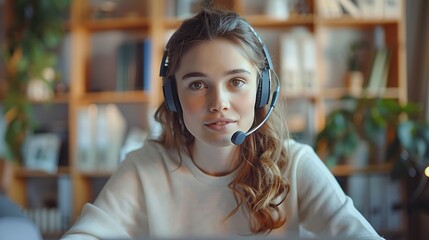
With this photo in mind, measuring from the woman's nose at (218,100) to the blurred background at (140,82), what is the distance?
1.63 m

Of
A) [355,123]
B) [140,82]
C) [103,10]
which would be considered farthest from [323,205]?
[103,10]

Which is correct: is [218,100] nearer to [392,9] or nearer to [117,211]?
[117,211]

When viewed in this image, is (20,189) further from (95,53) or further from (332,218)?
(332,218)

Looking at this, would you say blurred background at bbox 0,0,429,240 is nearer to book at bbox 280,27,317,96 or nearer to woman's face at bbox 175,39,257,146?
book at bbox 280,27,317,96

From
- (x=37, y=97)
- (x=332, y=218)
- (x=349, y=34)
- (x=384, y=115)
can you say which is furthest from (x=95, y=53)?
(x=332, y=218)

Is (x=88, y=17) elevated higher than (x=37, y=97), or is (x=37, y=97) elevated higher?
(x=88, y=17)

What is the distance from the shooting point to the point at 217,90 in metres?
0.70

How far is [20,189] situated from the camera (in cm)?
280

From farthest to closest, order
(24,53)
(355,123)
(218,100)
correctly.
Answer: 1. (24,53)
2. (355,123)
3. (218,100)

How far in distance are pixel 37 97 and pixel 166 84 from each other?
2112 mm

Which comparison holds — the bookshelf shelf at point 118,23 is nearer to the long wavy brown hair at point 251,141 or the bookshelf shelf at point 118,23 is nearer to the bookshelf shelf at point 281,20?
the bookshelf shelf at point 281,20

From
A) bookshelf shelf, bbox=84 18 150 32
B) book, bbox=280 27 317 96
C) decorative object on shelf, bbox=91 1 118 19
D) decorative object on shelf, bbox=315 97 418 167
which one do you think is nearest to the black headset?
decorative object on shelf, bbox=315 97 418 167

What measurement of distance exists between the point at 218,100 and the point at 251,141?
162 mm

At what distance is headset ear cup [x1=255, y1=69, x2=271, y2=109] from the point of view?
0.76 meters
